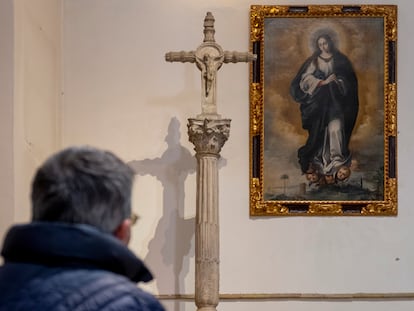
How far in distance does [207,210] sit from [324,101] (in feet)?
4.70

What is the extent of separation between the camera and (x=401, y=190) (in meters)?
7.24

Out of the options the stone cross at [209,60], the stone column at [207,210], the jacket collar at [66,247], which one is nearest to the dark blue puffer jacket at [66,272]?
the jacket collar at [66,247]

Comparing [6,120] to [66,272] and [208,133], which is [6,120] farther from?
[66,272]

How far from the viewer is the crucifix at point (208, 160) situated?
20.9 ft

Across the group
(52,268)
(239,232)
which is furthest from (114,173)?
(239,232)

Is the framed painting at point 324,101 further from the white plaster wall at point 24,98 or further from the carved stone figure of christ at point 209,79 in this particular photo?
the white plaster wall at point 24,98

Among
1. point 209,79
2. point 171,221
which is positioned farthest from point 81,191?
point 171,221

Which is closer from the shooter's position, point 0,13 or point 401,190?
point 0,13

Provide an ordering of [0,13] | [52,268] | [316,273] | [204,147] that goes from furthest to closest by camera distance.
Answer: [316,273] < [204,147] < [0,13] < [52,268]

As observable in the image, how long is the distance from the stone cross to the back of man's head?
4208mm

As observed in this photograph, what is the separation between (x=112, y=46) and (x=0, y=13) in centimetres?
144

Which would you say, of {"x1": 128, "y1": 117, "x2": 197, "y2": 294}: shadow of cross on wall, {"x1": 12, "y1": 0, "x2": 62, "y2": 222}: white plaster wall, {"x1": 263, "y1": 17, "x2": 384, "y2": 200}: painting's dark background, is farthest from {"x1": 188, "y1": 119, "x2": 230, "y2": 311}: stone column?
{"x1": 12, "y1": 0, "x2": 62, "y2": 222}: white plaster wall

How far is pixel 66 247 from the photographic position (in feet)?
7.13

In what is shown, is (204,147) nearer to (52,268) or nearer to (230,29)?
(230,29)
